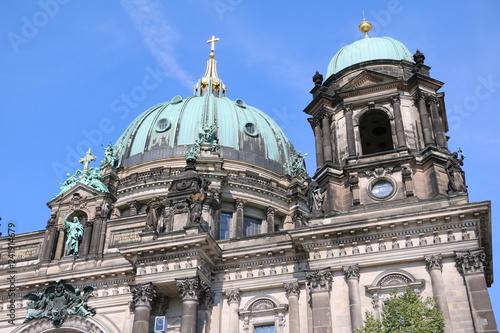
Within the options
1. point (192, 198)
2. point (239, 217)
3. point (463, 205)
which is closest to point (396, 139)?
point (463, 205)

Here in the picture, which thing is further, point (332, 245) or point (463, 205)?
point (332, 245)

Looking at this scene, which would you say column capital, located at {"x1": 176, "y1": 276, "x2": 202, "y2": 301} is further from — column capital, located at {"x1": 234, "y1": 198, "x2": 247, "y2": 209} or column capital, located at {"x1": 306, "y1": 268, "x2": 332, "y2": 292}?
column capital, located at {"x1": 234, "y1": 198, "x2": 247, "y2": 209}

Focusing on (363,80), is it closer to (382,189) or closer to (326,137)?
(326,137)

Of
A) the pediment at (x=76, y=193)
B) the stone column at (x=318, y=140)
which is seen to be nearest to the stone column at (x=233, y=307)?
the stone column at (x=318, y=140)

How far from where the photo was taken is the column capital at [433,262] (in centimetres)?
2616

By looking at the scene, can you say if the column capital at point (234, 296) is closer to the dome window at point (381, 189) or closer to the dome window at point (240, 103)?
the dome window at point (381, 189)

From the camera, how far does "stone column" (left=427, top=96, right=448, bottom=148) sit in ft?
101

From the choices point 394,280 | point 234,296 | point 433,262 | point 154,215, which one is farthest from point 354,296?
point 154,215

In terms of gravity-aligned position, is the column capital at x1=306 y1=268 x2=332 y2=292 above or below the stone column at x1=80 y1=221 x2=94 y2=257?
below

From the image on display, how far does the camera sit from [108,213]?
115 ft

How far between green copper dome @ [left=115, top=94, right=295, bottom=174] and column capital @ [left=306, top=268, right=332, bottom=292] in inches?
791

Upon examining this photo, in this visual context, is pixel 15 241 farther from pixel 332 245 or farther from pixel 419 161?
pixel 419 161

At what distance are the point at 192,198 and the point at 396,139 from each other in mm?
11098

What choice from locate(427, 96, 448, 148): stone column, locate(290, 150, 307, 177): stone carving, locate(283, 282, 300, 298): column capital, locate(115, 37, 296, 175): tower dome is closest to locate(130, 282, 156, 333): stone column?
locate(283, 282, 300, 298): column capital
